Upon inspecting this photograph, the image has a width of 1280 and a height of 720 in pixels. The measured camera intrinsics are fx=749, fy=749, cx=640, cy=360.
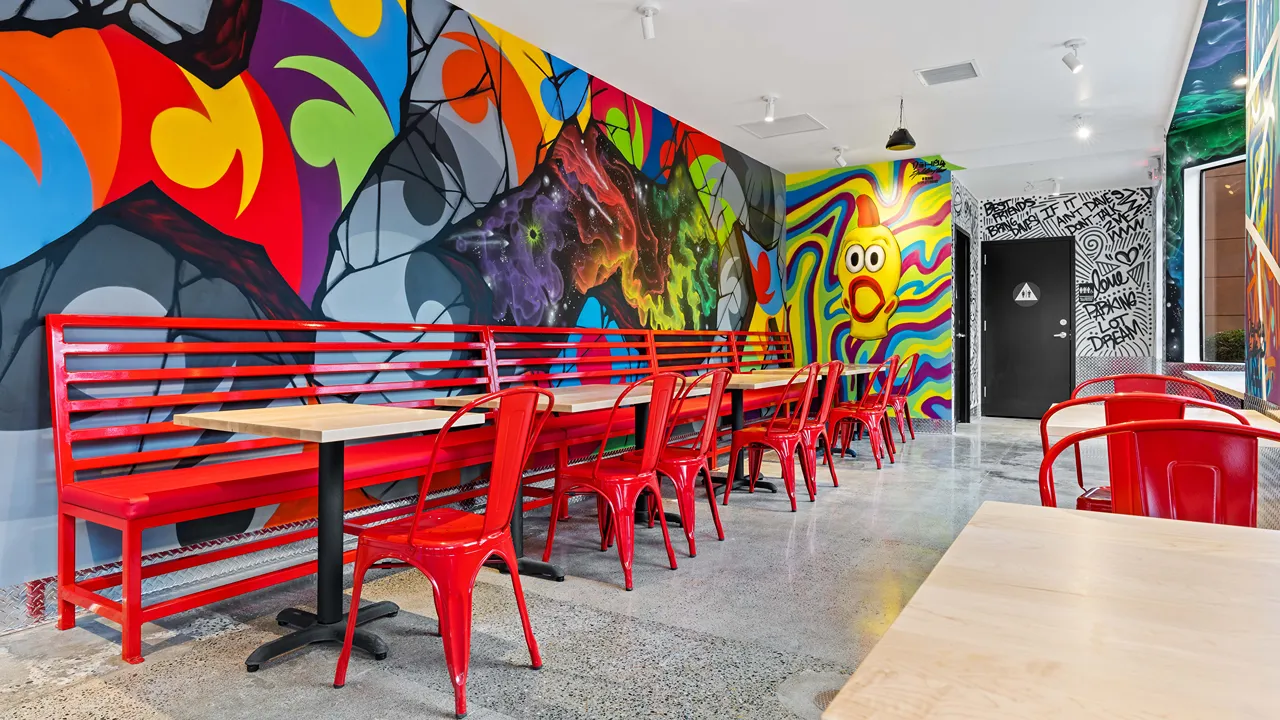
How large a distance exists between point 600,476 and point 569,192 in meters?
2.80

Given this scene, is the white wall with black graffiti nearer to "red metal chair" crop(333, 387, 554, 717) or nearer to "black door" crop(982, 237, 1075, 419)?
"black door" crop(982, 237, 1075, 419)

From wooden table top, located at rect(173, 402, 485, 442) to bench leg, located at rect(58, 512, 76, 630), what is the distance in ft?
2.01

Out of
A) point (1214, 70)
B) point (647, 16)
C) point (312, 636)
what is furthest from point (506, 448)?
point (1214, 70)

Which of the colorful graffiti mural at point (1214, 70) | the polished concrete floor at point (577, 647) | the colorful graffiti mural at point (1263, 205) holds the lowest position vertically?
the polished concrete floor at point (577, 647)

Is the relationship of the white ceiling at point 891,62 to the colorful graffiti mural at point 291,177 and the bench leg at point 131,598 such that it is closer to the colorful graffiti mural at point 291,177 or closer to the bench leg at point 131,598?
the colorful graffiti mural at point 291,177

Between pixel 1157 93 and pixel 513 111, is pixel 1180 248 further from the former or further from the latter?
pixel 513 111

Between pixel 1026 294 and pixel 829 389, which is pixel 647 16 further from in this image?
pixel 1026 294

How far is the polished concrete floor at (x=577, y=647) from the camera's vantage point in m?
2.11

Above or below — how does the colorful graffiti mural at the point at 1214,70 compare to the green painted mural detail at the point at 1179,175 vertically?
above

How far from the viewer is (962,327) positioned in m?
9.20

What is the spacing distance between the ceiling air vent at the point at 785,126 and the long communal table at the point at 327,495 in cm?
510

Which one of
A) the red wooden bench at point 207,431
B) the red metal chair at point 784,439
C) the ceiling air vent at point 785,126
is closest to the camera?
the red wooden bench at point 207,431

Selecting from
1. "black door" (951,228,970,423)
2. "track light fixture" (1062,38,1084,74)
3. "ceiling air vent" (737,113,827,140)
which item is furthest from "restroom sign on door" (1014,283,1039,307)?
"track light fixture" (1062,38,1084,74)

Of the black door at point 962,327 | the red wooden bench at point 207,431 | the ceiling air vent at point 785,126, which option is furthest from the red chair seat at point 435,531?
the black door at point 962,327
